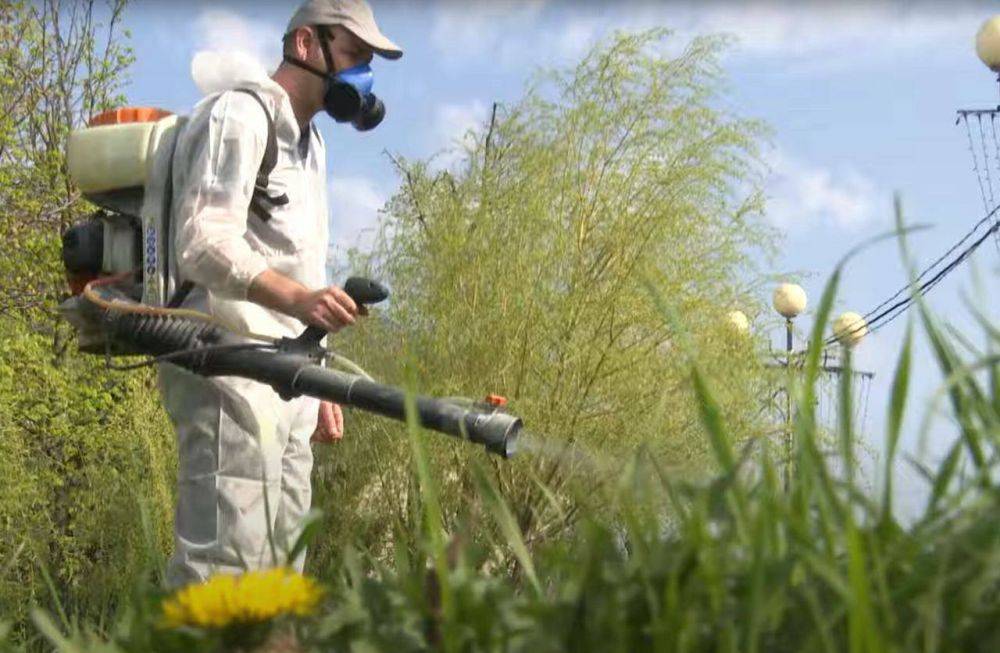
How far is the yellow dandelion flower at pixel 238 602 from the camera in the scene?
90 centimetres

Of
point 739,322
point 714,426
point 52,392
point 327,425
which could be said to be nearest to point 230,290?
point 327,425

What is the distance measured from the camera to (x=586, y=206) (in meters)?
6.96

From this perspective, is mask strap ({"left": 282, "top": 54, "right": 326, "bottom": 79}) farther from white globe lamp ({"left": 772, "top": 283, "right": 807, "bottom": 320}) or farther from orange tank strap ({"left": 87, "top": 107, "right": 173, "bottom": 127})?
white globe lamp ({"left": 772, "top": 283, "right": 807, "bottom": 320})

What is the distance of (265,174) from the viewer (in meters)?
3.54

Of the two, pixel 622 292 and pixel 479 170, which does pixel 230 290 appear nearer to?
pixel 622 292

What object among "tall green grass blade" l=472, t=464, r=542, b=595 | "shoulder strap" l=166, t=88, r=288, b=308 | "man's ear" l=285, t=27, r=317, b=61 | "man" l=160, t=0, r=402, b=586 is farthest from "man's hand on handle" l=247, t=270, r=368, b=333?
"tall green grass blade" l=472, t=464, r=542, b=595

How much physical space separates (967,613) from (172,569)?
2884 millimetres

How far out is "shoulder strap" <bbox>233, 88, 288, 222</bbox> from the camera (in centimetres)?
350

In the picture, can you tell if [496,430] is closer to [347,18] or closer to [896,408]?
[347,18]

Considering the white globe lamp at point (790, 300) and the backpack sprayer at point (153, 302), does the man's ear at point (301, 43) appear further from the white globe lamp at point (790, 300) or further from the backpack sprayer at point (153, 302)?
the white globe lamp at point (790, 300)

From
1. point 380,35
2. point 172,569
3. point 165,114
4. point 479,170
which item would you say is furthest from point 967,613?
point 479,170

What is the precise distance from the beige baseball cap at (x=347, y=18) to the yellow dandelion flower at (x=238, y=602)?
2991mm

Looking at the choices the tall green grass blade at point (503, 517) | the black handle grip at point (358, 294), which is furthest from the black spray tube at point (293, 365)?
the tall green grass blade at point (503, 517)

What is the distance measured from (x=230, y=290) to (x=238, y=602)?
94.4 inches
